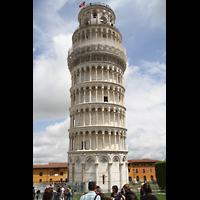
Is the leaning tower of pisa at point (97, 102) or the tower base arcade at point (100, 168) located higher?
the leaning tower of pisa at point (97, 102)

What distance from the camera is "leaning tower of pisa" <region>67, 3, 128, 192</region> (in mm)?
32500

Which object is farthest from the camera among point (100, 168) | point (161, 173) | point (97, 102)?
point (97, 102)

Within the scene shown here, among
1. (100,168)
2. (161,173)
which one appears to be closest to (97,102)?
(100,168)

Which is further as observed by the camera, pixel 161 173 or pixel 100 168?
pixel 161 173

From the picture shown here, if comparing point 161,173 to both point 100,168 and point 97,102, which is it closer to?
point 100,168

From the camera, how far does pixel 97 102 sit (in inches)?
1363

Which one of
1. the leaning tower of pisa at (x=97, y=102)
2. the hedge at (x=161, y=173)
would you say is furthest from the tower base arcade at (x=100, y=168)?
the hedge at (x=161, y=173)

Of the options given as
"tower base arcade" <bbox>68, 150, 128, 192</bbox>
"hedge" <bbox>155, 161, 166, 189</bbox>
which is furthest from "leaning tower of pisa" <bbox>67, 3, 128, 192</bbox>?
"hedge" <bbox>155, 161, 166, 189</bbox>

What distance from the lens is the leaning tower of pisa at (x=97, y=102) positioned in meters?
32.5

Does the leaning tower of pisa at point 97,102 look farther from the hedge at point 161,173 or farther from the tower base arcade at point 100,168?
the hedge at point 161,173
